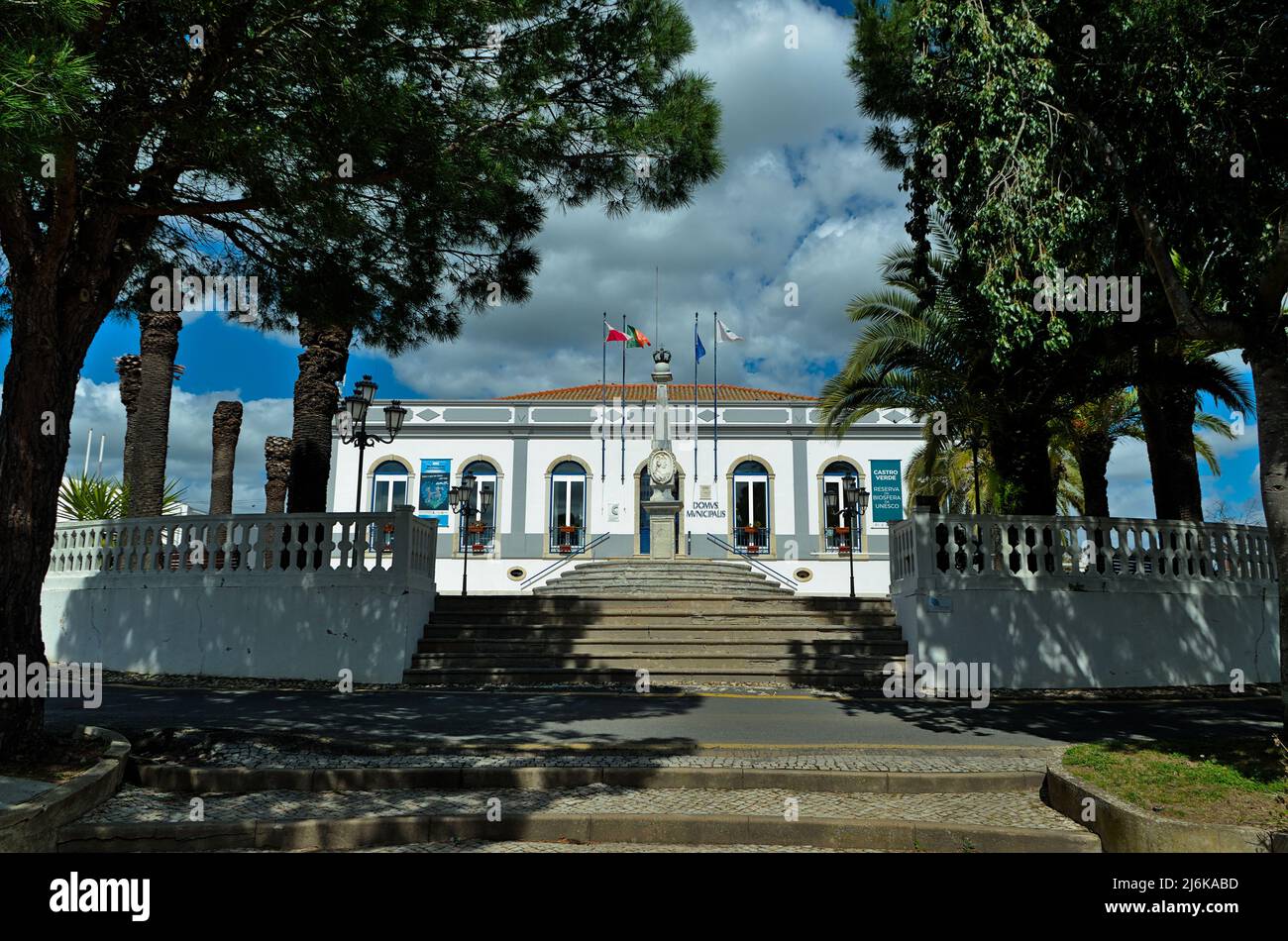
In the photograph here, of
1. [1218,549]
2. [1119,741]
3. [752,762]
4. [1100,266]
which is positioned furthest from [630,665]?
[1218,549]

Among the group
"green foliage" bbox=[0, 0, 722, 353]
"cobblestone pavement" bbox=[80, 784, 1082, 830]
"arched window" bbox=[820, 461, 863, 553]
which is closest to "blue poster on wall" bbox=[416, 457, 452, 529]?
"arched window" bbox=[820, 461, 863, 553]

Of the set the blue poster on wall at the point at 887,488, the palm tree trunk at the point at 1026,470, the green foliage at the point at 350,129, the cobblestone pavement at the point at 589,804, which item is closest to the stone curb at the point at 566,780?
the cobblestone pavement at the point at 589,804

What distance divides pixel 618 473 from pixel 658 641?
57.9ft

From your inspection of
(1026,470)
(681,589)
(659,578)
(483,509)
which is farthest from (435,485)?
(1026,470)

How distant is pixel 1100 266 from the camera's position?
8.74 meters

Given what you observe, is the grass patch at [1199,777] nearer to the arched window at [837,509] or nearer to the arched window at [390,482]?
the arched window at [837,509]

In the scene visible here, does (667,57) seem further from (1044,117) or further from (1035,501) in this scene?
(1035,501)

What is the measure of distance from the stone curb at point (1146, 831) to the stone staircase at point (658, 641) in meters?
5.66

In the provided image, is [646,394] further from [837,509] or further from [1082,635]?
[1082,635]

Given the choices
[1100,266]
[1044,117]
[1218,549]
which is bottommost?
[1218,549]

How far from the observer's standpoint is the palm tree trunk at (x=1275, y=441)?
546 cm

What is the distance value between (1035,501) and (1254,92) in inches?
247

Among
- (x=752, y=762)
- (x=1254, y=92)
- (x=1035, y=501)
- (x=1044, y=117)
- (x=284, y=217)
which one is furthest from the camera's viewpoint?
(x=1035, y=501)

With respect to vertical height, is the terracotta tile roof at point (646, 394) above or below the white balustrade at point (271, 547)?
above
